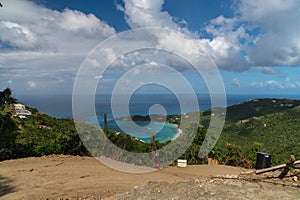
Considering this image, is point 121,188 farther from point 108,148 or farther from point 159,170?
point 108,148

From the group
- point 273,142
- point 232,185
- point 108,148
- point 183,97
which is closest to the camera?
point 232,185

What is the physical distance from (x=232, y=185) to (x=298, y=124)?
1067 inches

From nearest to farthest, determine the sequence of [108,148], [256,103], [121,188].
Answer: [121,188] < [108,148] < [256,103]

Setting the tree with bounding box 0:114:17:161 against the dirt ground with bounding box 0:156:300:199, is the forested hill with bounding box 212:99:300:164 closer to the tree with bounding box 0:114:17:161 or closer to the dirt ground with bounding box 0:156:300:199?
the dirt ground with bounding box 0:156:300:199

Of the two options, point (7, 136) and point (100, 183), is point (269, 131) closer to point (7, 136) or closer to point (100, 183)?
point (100, 183)

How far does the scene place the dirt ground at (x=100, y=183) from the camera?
5.30 m

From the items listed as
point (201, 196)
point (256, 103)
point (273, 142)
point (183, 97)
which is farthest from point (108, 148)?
point (256, 103)

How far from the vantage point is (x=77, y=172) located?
687cm

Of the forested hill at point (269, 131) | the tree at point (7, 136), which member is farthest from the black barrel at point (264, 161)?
the forested hill at point (269, 131)

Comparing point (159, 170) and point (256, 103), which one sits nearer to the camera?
point (159, 170)

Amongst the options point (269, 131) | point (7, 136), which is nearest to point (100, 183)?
point (7, 136)

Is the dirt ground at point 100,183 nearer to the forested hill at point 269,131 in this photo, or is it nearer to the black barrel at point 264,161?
the black barrel at point 264,161

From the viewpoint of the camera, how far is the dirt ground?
5.30 meters

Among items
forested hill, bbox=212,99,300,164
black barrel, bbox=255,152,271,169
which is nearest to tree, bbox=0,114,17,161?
black barrel, bbox=255,152,271,169
